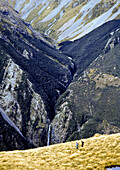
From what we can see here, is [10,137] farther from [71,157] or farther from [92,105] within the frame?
[71,157]

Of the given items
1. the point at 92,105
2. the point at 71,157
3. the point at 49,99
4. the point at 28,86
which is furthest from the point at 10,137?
the point at 71,157

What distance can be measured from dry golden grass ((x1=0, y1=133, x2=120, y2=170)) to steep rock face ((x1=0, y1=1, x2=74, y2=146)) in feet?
154

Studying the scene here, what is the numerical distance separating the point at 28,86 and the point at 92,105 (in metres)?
30.8

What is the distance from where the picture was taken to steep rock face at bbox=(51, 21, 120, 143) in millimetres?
64812

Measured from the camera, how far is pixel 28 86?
7838 cm

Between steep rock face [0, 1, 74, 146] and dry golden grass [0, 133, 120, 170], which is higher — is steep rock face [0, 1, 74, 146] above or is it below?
above

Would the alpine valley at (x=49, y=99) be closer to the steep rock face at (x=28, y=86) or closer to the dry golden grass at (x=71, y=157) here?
the steep rock face at (x=28, y=86)

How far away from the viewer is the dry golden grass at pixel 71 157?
17.5 metres

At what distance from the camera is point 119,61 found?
91.7m

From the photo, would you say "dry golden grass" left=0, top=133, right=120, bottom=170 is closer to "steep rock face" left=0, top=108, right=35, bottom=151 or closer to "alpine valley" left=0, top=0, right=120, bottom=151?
"steep rock face" left=0, top=108, right=35, bottom=151

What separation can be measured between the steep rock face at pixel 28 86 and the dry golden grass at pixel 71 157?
1851 inches

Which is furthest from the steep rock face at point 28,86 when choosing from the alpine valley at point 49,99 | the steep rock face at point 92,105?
the steep rock face at point 92,105

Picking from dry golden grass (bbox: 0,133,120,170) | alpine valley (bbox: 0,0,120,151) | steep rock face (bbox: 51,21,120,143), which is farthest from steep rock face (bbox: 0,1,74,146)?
dry golden grass (bbox: 0,133,120,170)

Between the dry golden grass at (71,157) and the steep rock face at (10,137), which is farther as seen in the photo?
the steep rock face at (10,137)
